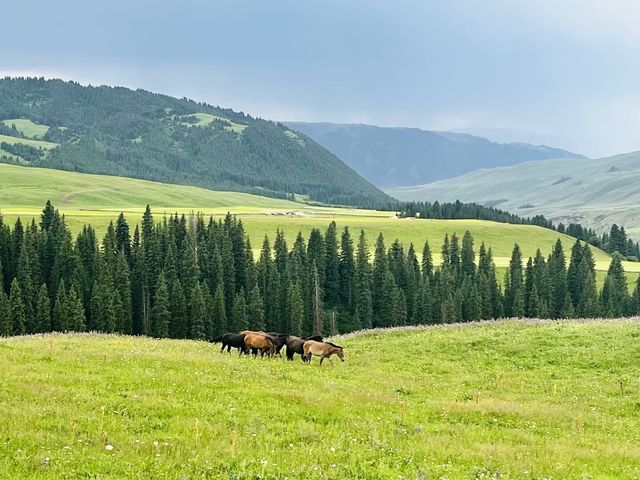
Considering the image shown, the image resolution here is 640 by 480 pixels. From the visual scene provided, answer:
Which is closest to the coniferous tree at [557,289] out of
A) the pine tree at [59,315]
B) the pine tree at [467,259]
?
the pine tree at [467,259]

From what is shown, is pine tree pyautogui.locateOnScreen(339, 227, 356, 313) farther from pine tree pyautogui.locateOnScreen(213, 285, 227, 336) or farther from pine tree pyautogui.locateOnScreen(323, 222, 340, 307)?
pine tree pyautogui.locateOnScreen(213, 285, 227, 336)

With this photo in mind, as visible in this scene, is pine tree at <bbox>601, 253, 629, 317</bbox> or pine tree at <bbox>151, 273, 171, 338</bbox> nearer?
pine tree at <bbox>151, 273, 171, 338</bbox>

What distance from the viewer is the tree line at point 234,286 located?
10362 centimetres

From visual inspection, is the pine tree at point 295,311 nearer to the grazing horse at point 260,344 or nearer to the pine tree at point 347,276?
the pine tree at point 347,276

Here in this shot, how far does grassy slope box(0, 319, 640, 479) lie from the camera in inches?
559

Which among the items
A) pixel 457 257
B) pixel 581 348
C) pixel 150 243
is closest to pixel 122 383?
pixel 581 348

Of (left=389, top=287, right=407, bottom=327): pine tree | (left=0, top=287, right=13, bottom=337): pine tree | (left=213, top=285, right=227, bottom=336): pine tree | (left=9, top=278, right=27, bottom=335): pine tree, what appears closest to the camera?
(left=0, top=287, right=13, bottom=337): pine tree

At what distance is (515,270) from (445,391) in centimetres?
13526

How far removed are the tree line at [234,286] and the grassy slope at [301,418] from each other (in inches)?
2875

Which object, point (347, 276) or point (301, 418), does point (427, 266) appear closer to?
point (347, 276)

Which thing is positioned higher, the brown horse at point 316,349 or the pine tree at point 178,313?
the brown horse at point 316,349

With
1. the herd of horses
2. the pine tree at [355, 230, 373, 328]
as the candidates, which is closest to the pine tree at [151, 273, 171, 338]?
the pine tree at [355, 230, 373, 328]

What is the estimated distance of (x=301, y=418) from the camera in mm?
19531

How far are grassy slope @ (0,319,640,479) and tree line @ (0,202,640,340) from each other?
240ft
